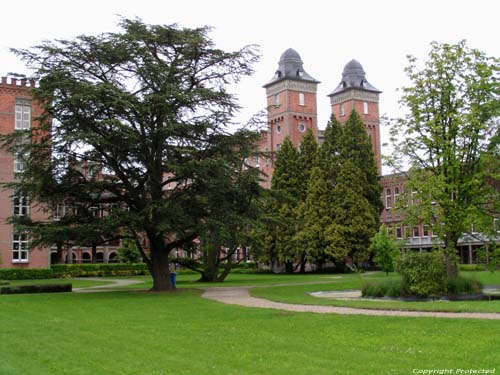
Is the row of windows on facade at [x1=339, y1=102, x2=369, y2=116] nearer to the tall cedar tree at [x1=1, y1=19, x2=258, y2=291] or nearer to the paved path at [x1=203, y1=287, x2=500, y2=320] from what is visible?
the tall cedar tree at [x1=1, y1=19, x2=258, y2=291]

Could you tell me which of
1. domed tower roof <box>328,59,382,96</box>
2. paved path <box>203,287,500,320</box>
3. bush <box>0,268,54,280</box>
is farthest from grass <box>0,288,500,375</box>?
domed tower roof <box>328,59,382,96</box>

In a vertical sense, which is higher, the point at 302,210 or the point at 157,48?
the point at 157,48

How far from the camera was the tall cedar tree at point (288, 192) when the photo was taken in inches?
2179

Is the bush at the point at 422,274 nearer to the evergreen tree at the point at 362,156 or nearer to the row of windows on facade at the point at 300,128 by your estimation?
the evergreen tree at the point at 362,156

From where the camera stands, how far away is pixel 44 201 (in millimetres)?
27922

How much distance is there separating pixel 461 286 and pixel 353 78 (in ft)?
201

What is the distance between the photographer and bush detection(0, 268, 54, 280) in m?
47.6

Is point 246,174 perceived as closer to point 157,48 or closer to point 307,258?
point 157,48

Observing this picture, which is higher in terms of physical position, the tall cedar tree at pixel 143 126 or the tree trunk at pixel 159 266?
the tall cedar tree at pixel 143 126

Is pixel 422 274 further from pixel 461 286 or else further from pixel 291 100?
pixel 291 100

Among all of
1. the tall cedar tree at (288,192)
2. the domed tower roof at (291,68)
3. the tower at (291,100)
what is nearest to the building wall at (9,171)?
the tall cedar tree at (288,192)

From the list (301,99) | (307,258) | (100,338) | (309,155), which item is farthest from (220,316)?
(301,99)

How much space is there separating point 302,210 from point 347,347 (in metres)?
45.2

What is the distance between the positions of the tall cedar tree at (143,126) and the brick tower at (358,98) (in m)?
52.9
